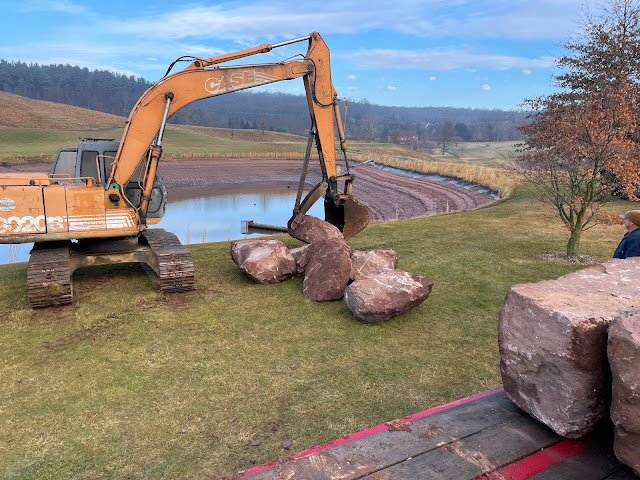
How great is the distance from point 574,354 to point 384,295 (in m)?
3.98

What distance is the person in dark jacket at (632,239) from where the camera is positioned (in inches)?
227

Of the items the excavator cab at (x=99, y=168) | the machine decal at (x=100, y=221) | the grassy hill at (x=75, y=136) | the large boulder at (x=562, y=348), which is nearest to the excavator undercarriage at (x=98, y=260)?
the machine decal at (x=100, y=221)

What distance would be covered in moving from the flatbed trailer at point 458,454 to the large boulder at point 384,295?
3.36m

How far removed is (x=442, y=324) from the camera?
7.25 meters

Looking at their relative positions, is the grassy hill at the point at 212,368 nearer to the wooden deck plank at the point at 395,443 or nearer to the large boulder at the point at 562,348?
the wooden deck plank at the point at 395,443

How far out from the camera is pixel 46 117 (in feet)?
210

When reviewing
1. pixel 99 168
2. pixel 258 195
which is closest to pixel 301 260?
pixel 99 168

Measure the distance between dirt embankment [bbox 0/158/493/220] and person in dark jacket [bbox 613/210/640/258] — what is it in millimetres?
14683

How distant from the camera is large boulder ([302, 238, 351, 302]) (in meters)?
7.99

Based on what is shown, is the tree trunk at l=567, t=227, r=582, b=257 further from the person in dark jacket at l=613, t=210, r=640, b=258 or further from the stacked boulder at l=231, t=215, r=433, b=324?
the person in dark jacket at l=613, t=210, r=640, b=258

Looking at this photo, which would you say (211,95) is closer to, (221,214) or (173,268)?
(173,268)

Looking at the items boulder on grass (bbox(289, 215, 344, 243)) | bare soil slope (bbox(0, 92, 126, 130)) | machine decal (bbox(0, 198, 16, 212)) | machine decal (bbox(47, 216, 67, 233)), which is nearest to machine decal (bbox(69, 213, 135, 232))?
machine decal (bbox(47, 216, 67, 233))

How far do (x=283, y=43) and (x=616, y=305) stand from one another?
7932 mm

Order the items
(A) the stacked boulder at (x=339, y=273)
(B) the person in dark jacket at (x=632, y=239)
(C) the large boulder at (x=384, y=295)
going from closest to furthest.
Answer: (B) the person in dark jacket at (x=632, y=239) < (C) the large boulder at (x=384, y=295) < (A) the stacked boulder at (x=339, y=273)
